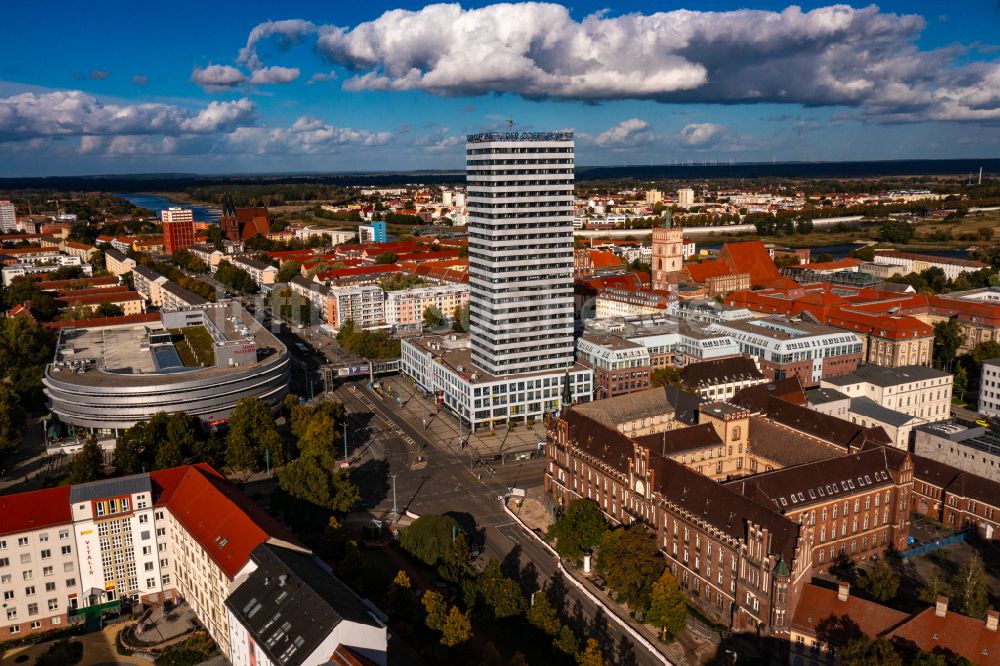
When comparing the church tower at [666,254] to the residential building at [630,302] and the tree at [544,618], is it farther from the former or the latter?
the tree at [544,618]

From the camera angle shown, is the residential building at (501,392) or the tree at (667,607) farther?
the residential building at (501,392)

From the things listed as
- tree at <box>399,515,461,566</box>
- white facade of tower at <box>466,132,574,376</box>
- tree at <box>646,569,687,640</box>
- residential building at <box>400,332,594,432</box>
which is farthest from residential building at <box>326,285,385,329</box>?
tree at <box>646,569,687,640</box>

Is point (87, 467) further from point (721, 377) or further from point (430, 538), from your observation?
point (721, 377)

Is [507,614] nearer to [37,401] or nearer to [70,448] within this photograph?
[70,448]

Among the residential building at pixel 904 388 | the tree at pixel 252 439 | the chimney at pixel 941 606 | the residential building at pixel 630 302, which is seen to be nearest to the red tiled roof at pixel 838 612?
the chimney at pixel 941 606

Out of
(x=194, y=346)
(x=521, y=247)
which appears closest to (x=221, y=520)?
(x=521, y=247)
